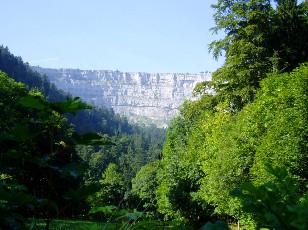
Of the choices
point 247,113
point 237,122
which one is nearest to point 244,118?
point 247,113

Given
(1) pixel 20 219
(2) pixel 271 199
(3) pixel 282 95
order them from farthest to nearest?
(3) pixel 282 95 → (1) pixel 20 219 → (2) pixel 271 199

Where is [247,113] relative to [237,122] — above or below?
above

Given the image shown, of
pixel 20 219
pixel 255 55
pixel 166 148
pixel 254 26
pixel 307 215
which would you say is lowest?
pixel 166 148

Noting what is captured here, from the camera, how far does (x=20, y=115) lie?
2988 centimetres

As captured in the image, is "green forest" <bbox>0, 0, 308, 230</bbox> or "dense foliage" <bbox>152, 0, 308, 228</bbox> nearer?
"green forest" <bbox>0, 0, 308, 230</bbox>

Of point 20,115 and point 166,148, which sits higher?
point 20,115

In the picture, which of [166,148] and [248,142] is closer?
[248,142]

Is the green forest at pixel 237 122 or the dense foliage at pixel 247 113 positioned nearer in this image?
the green forest at pixel 237 122

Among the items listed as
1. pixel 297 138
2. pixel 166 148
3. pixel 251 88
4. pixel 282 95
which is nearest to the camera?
pixel 297 138

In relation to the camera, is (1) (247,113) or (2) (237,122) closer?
(1) (247,113)

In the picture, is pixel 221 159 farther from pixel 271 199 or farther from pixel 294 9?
pixel 271 199

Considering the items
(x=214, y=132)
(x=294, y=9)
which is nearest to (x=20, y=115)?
(x=214, y=132)

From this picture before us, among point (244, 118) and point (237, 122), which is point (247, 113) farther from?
point (237, 122)

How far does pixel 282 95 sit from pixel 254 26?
404 inches
